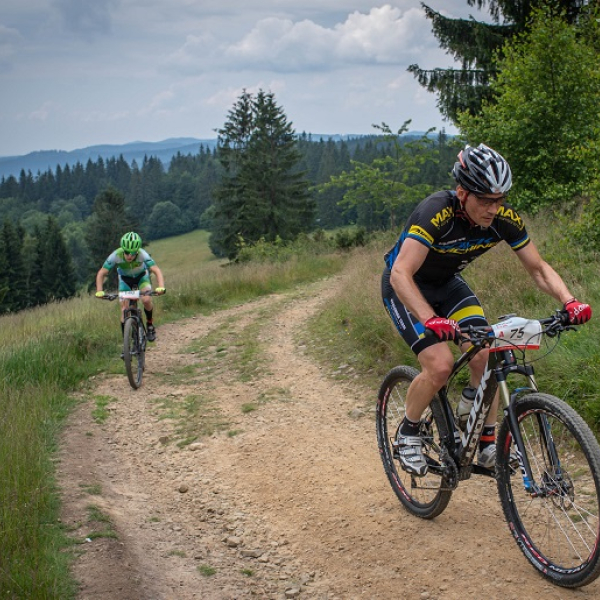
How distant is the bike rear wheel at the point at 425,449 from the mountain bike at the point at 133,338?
15.8 feet

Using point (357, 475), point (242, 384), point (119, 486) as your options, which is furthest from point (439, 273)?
point (242, 384)

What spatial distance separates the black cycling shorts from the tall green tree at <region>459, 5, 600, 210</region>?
964cm

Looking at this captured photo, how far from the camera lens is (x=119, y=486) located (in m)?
5.84

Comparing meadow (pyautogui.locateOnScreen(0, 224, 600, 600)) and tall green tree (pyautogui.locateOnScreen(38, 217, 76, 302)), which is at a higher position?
meadow (pyautogui.locateOnScreen(0, 224, 600, 600))

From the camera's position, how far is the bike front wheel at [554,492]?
3338mm

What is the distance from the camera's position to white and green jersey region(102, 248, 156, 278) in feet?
31.6

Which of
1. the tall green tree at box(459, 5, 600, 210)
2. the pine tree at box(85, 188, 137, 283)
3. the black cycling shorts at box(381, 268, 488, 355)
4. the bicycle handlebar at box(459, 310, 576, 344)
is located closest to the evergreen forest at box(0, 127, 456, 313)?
the pine tree at box(85, 188, 137, 283)

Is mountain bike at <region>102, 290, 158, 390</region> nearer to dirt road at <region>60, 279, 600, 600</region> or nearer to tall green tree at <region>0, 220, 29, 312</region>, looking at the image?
dirt road at <region>60, 279, 600, 600</region>

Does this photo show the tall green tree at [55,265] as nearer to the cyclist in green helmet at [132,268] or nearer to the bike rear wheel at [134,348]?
the cyclist in green helmet at [132,268]

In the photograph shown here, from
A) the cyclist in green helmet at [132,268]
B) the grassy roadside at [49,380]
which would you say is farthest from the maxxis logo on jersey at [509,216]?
the cyclist in green helmet at [132,268]

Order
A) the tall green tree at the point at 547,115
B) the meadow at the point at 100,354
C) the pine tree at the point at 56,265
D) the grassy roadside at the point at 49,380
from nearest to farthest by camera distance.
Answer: the grassy roadside at the point at 49,380 < the meadow at the point at 100,354 < the tall green tree at the point at 547,115 < the pine tree at the point at 56,265

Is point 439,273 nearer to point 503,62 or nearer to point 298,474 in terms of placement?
point 298,474

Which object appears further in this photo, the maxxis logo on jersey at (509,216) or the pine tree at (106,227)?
the pine tree at (106,227)

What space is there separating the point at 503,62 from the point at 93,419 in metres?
12.3
